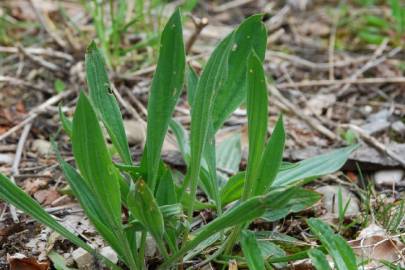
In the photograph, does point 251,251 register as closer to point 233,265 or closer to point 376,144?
point 233,265

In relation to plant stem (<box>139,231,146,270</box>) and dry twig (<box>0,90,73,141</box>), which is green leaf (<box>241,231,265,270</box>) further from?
dry twig (<box>0,90,73,141</box>)

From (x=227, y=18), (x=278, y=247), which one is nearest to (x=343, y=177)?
(x=278, y=247)

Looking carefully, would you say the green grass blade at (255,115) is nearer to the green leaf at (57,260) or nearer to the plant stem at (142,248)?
the plant stem at (142,248)

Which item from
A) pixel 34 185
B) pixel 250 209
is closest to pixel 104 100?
pixel 250 209

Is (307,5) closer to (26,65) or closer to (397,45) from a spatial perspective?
(397,45)

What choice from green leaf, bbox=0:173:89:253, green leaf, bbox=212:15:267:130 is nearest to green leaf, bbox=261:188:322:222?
green leaf, bbox=212:15:267:130
